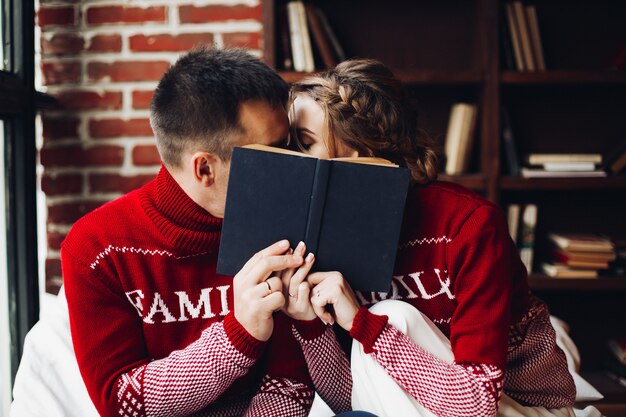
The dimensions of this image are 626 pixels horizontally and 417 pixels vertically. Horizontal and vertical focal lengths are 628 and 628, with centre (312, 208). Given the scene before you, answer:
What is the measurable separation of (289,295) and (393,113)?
1.38 feet

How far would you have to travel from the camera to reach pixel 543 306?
1.25 meters

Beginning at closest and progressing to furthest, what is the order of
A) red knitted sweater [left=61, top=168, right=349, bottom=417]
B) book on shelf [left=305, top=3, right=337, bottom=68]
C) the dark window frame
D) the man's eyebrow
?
red knitted sweater [left=61, top=168, right=349, bottom=417]
the man's eyebrow
the dark window frame
book on shelf [left=305, top=3, right=337, bottom=68]

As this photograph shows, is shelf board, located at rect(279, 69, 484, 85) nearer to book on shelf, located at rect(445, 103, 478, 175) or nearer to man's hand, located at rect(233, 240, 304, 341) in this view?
book on shelf, located at rect(445, 103, 478, 175)

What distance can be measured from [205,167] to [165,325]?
0.30m

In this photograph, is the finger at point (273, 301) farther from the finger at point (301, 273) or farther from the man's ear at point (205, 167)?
the man's ear at point (205, 167)

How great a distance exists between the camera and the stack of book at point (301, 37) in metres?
2.06

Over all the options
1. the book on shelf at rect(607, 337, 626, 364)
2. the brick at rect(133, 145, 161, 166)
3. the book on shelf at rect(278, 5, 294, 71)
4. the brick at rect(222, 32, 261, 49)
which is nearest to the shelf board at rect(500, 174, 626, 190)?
the book on shelf at rect(607, 337, 626, 364)

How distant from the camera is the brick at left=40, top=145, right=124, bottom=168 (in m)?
1.99

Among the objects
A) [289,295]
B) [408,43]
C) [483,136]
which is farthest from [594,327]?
[289,295]

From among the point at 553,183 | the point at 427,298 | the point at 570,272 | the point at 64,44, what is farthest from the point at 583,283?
the point at 64,44

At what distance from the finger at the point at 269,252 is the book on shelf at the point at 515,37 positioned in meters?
1.45

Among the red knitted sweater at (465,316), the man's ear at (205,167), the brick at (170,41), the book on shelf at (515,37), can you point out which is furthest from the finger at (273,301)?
the book on shelf at (515,37)

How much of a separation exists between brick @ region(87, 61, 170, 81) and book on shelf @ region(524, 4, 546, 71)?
1.22m

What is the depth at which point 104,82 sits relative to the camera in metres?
2.00
